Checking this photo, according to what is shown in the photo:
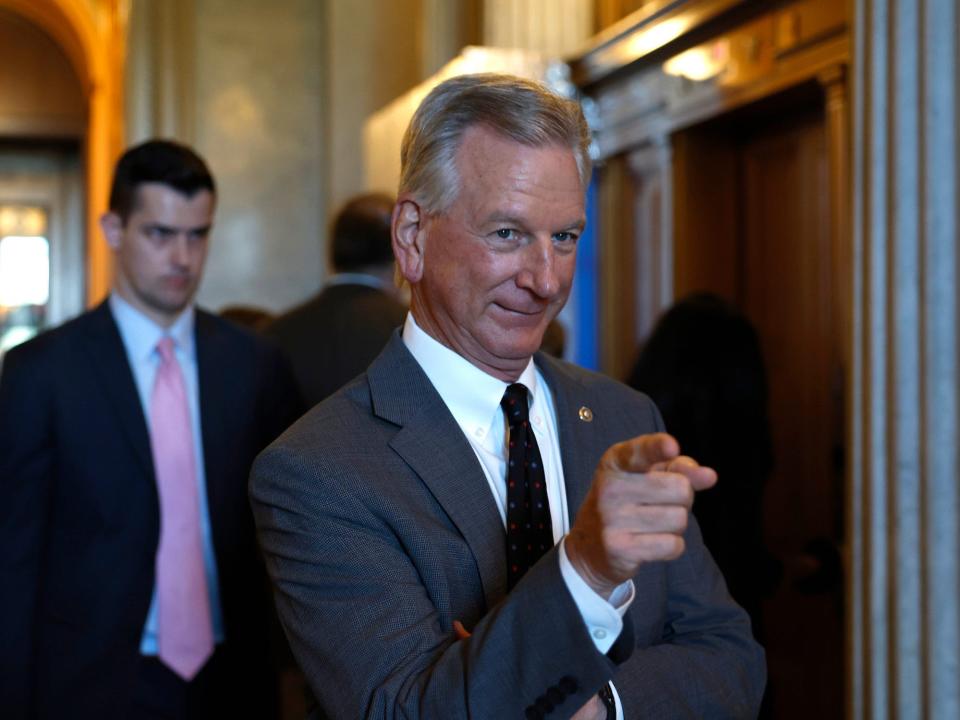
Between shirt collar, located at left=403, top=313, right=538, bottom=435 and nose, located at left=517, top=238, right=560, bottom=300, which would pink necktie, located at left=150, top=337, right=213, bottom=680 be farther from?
nose, located at left=517, top=238, right=560, bottom=300

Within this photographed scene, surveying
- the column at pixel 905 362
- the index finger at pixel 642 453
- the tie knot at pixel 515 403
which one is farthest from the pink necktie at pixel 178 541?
the index finger at pixel 642 453

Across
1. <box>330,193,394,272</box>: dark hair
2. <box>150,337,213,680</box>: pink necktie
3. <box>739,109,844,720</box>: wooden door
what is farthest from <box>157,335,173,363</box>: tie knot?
<box>739,109,844,720</box>: wooden door

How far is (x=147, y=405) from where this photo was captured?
3.14 m

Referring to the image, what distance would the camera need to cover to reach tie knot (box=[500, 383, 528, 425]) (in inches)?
73.9

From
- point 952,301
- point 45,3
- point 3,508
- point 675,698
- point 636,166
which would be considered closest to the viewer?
point 675,698

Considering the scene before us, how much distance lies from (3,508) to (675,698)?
1.78 m

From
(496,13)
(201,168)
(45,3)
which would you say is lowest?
(201,168)

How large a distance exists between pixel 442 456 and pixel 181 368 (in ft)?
5.27

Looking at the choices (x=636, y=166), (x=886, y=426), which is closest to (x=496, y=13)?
(x=636, y=166)

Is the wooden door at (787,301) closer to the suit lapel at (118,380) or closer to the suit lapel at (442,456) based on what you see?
the suit lapel at (118,380)

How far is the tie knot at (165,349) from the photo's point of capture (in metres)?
3.20

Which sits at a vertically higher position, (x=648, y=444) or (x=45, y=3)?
(x=45, y=3)

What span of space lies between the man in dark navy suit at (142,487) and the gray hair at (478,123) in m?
1.47

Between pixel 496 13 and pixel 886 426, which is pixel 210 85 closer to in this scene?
pixel 496 13
